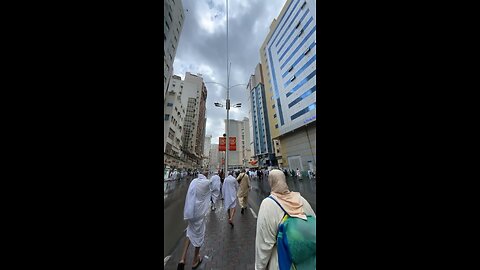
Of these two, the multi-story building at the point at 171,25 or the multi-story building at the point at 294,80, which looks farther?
the multi-story building at the point at 294,80

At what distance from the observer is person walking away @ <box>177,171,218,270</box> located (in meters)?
2.79

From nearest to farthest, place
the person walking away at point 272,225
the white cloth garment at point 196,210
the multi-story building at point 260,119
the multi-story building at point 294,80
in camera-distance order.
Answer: the person walking away at point 272,225, the white cloth garment at point 196,210, the multi-story building at point 294,80, the multi-story building at point 260,119

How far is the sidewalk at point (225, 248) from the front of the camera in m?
2.71

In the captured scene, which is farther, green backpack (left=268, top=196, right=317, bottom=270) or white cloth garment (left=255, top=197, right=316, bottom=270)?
white cloth garment (left=255, top=197, right=316, bottom=270)

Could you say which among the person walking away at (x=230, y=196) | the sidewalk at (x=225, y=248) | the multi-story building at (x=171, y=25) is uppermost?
the multi-story building at (x=171, y=25)

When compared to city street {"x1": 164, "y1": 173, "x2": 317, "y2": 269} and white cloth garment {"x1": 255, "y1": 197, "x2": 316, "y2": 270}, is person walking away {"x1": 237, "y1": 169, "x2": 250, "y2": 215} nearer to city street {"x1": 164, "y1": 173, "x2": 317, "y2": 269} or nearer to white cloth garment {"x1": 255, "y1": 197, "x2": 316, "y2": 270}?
city street {"x1": 164, "y1": 173, "x2": 317, "y2": 269}

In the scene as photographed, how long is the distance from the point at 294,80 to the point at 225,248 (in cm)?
2312

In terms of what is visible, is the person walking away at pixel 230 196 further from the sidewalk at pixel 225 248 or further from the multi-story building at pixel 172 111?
the multi-story building at pixel 172 111

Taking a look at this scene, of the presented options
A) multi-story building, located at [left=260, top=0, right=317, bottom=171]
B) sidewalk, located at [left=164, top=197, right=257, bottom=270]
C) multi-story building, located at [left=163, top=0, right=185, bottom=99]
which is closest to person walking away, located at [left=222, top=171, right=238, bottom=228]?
sidewalk, located at [left=164, top=197, right=257, bottom=270]

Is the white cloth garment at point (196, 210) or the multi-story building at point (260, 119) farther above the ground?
the multi-story building at point (260, 119)

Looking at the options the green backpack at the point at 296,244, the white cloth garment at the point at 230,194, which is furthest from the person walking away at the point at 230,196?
the green backpack at the point at 296,244

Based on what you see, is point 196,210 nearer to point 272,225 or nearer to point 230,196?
point 272,225

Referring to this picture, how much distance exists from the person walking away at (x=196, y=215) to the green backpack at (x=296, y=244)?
2.05m
